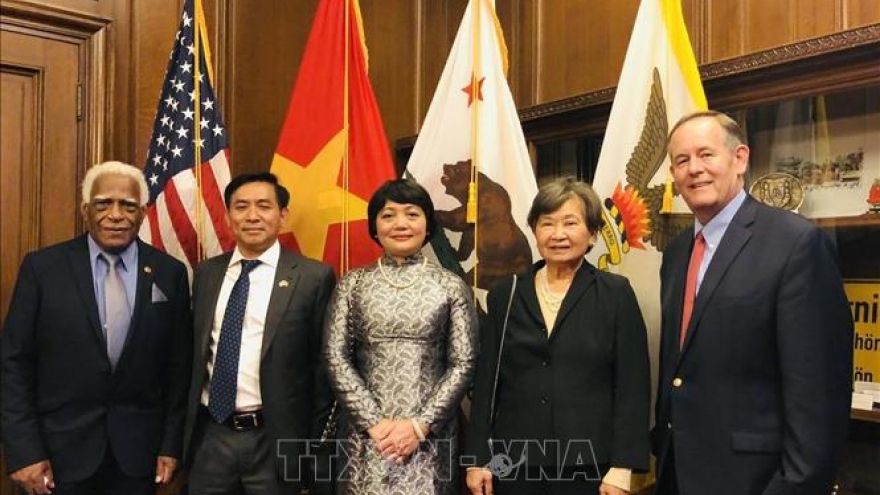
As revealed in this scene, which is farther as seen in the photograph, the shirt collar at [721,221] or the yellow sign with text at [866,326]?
the yellow sign with text at [866,326]

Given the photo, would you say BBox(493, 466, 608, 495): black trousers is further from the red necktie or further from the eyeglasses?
the eyeglasses

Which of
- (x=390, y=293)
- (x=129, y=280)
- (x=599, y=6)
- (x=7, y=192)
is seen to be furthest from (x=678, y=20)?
(x=7, y=192)

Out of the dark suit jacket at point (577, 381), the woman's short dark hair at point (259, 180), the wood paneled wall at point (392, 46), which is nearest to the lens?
the dark suit jacket at point (577, 381)

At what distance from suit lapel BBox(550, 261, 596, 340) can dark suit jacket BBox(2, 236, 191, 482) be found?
1231 millimetres

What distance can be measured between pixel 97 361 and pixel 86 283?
0.78ft

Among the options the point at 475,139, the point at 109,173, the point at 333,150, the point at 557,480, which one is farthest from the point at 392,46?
the point at 557,480

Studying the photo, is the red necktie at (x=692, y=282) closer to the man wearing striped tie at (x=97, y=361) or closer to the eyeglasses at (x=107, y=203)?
the man wearing striped tie at (x=97, y=361)

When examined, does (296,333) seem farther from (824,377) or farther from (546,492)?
(824,377)

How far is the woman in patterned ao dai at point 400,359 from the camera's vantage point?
2.12 meters

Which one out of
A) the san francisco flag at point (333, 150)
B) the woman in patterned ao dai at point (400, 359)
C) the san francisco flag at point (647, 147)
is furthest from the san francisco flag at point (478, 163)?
the woman in patterned ao dai at point (400, 359)

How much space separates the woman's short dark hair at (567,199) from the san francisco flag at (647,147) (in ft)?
1.09

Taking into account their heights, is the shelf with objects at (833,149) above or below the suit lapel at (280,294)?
above

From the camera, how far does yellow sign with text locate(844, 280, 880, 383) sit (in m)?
2.08

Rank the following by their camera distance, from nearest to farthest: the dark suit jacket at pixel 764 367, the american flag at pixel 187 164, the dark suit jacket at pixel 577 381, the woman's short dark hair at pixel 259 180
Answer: the dark suit jacket at pixel 764 367, the dark suit jacket at pixel 577 381, the woman's short dark hair at pixel 259 180, the american flag at pixel 187 164
